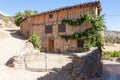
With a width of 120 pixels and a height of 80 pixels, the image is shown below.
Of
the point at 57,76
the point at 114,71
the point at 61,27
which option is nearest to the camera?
the point at 57,76

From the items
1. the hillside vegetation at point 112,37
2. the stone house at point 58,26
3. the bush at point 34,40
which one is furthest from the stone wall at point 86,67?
the hillside vegetation at point 112,37

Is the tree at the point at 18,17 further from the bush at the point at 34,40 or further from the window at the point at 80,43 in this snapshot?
the window at the point at 80,43

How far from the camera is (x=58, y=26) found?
26328 mm

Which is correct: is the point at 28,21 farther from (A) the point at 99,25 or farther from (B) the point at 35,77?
(B) the point at 35,77

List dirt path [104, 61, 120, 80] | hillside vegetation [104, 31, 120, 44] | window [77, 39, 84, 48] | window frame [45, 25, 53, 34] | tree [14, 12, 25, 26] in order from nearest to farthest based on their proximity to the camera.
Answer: dirt path [104, 61, 120, 80] < window [77, 39, 84, 48] < window frame [45, 25, 53, 34] < hillside vegetation [104, 31, 120, 44] < tree [14, 12, 25, 26]

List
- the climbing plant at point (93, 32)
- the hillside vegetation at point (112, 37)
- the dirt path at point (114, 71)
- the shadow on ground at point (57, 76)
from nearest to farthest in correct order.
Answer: the dirt path at point (114, 71)
the shadow on ground at point (57, 76)
the climbing plant at point (93, 32)
the hillside vegetation at point (112, 37)

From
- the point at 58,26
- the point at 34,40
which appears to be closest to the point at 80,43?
the point at 58,26

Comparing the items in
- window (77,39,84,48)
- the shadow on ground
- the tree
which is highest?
the tree

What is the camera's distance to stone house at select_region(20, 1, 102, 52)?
24094 mm

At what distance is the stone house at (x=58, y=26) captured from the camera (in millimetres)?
24094

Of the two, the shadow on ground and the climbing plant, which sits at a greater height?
the climbing plant

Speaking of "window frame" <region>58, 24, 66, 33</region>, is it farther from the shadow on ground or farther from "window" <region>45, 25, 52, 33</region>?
the shadow on ground

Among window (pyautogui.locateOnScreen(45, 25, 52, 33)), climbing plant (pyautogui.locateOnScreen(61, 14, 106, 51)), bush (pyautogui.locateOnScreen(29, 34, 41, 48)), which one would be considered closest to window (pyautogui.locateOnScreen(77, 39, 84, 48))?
climbing plant (pyautogui.locateOnScreen(61, 14, 106, 51))

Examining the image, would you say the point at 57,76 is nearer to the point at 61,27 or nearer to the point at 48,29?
the point at 61,27
